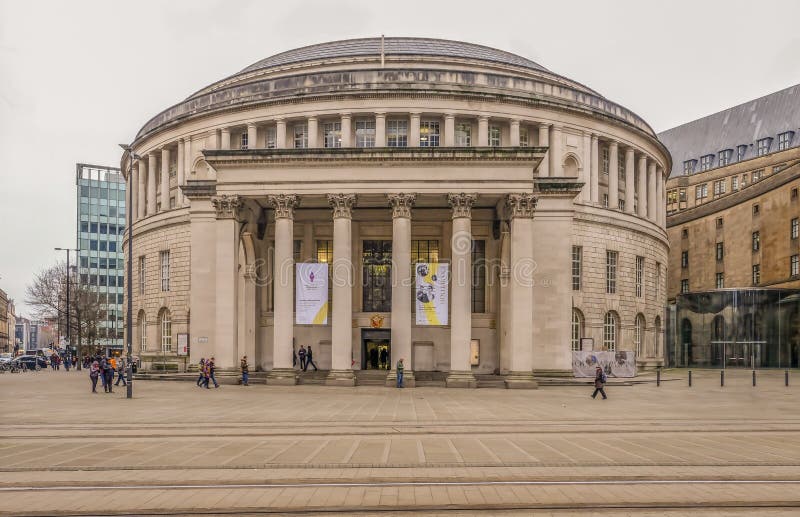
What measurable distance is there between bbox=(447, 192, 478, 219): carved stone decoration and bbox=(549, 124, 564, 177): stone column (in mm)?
18982

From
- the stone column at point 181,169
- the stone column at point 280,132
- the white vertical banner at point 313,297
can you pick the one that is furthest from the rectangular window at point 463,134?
the stone column at point 181,169

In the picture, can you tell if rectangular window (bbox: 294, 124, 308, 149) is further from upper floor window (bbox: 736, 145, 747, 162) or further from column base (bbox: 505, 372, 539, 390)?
upper floor window (bbox: 736, 145, 747, 162)

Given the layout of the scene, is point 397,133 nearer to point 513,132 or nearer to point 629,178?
point 513,132

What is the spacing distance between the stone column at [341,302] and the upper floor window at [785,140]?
76.6 metres

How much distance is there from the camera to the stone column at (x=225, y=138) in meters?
58.1

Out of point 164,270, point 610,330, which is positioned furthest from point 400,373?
point 164,270

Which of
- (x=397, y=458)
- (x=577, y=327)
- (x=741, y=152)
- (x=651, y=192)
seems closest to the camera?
(x=397, y=458)

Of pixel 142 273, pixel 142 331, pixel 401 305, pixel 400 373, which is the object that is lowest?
pixel 400 373

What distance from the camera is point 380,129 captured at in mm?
53469

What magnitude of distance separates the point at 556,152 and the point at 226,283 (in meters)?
30.1

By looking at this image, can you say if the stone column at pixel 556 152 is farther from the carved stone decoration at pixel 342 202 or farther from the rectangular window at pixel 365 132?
the carved stone decoration at pixel 342 202

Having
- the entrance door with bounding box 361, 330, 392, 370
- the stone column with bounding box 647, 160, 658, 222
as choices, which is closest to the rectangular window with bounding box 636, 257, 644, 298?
the stone column with bounding box 647, 160, 658, 222

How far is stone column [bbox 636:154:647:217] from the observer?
6519 cm

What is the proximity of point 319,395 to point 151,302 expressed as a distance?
3494cm
